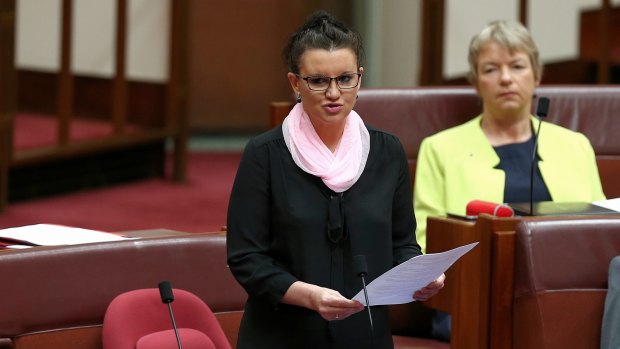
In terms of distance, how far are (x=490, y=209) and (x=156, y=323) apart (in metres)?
0.48

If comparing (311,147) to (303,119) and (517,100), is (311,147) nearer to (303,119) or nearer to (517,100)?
(303,119)

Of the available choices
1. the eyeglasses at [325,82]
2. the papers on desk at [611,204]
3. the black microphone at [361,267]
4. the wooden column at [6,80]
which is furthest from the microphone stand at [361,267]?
the wooden column at [6,80]

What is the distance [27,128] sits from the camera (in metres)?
2.97

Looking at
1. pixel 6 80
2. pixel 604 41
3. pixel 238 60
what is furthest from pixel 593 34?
pixel 6 80

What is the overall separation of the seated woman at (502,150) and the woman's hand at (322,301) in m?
0.78

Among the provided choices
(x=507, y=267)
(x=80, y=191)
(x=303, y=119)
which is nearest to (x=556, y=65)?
(x=80, y=191)

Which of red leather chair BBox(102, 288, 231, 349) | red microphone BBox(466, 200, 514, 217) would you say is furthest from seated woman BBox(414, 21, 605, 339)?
red leather chair BBox(102, 288, 231, 349)

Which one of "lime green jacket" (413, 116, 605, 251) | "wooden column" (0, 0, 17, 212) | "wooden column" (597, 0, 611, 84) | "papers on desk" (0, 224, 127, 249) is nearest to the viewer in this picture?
"papers on desk" (0, 224, 127, 249)

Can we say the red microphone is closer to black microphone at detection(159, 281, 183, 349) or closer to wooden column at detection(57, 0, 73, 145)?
black microphone at detection(159, 281, 183, 349)

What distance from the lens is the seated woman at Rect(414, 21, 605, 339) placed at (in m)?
1.85

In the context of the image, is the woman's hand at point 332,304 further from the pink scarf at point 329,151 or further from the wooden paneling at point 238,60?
the wooden paneling at point 238,60

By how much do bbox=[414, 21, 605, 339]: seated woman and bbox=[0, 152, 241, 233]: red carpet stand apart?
833 mm

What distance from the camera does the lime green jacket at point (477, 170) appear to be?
72.4 inches

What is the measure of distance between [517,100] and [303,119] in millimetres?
831
